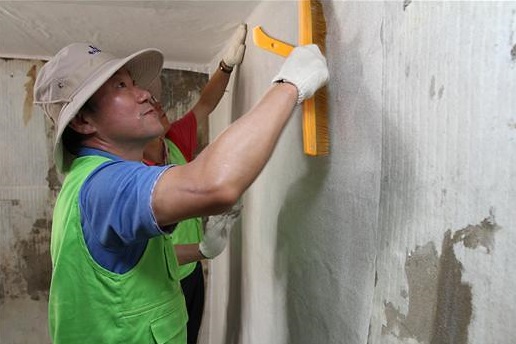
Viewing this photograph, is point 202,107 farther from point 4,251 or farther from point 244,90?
point 4,251

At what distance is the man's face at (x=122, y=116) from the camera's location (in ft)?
2.90

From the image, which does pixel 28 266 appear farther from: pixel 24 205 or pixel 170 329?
pixel 170 329

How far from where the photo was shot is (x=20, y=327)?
228cm

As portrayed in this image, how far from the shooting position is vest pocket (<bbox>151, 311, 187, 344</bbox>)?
0.94m

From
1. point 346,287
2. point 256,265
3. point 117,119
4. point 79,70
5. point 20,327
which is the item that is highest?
point 79,70

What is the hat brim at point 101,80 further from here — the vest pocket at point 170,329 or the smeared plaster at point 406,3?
the smeared plaster at point 406,3

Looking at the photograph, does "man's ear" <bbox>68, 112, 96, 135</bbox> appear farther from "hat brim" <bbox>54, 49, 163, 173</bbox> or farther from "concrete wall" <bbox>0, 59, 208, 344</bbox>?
"concrete wall" <bbox>0, 59, 208, 344</bbox>

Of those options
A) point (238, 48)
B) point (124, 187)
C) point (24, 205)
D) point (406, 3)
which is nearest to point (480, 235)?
point (406, 3)

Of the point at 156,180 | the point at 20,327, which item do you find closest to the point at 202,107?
the point at 156,180

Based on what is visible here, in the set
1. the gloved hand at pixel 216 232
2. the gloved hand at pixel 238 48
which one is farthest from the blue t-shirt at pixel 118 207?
the gloved hand at pixel 238 48

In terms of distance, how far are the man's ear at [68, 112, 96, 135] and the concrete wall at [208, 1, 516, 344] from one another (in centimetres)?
48

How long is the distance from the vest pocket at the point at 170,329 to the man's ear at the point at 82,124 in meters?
0.48

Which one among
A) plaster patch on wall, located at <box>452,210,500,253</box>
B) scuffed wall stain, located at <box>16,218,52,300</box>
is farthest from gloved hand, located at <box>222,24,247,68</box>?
scuffed wall stain, located at <box>16,218,52,300</box>

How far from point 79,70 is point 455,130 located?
2.59 feet
